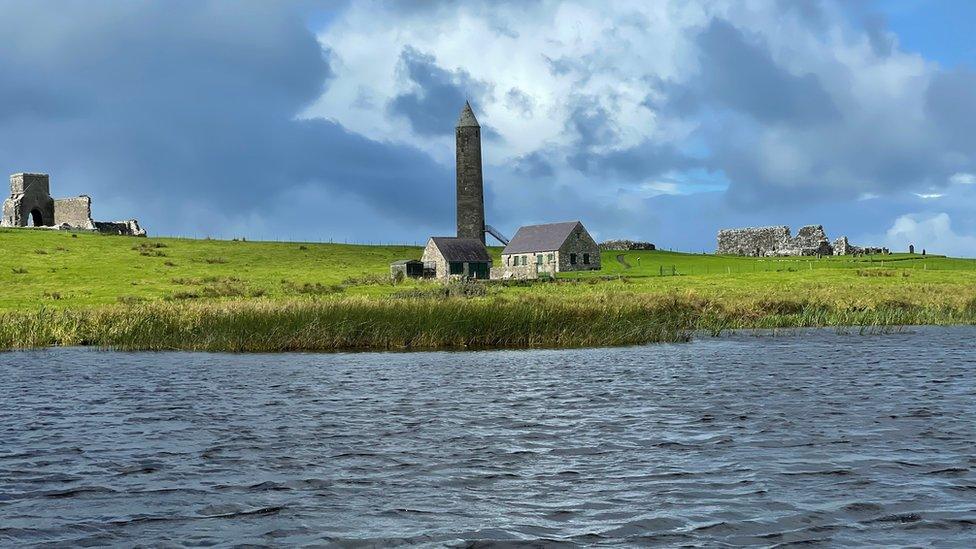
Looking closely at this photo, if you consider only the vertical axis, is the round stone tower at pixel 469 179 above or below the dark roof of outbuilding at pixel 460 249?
above

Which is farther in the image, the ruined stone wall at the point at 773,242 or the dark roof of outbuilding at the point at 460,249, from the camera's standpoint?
the ruined stone wall at the point at 773,242

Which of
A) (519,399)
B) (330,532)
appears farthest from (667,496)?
(519,399)

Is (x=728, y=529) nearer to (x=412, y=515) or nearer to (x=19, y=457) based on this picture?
(x=412, y=515)

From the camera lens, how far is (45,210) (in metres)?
103

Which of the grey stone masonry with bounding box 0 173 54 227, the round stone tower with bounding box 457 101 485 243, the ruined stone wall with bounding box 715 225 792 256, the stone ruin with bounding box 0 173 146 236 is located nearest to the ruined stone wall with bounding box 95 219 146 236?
the stone ruin with bounding box 0 173 146 236

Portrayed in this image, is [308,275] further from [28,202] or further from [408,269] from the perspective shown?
[28,202]

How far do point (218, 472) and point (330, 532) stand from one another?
395 centimetres

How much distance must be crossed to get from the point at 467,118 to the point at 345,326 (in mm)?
63649

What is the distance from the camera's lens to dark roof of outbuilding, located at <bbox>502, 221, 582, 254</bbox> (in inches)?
3511

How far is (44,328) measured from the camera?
121 feet

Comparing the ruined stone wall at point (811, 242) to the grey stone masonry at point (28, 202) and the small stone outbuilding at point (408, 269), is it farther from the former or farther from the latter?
the grey stone masonry at point (28, 202)

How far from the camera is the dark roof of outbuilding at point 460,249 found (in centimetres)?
8256

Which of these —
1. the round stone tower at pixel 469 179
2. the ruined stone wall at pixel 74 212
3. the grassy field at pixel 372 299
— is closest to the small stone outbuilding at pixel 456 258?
the grassy field at pixel 372 299

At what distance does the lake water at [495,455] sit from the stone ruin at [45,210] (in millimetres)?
77545
